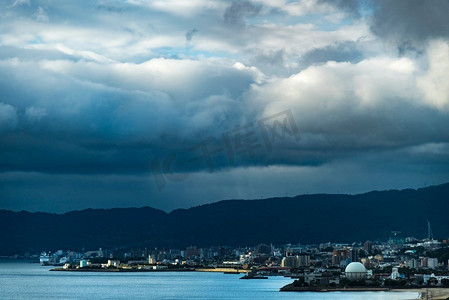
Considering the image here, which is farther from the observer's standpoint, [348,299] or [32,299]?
[32,299]

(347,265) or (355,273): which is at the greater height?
(347,265)

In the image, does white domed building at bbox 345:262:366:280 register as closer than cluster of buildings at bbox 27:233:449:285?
Yes

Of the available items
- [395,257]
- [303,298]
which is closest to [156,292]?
[303,298]

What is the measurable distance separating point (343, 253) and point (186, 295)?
8266 centimetres

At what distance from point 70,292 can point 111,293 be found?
7.52 m

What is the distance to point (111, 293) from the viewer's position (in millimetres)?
84625

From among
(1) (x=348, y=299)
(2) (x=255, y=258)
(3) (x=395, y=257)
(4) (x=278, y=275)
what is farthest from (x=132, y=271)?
(1) (x=348, y=299)

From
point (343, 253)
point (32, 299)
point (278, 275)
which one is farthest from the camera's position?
point (343, 253)

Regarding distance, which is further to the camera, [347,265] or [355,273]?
[347,265]

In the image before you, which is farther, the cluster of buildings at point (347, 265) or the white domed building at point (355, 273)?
the cluster of buildings at point (347, 265)

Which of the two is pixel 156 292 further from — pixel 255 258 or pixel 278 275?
pixel 255 258

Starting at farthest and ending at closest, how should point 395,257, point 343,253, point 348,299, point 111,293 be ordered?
point 395,257, point 343,253, point 111,293, point 348,299

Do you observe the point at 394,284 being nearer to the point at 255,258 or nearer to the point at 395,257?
the point at 395,257

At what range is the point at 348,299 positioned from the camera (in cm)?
7225
